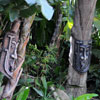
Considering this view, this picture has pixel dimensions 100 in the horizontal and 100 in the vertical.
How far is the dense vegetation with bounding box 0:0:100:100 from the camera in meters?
1.31

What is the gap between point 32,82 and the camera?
2188 millimetres

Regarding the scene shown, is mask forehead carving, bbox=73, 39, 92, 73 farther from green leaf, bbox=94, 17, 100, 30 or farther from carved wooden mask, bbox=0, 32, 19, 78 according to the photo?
carved wooden mask, bbox=0, 32, 19, 78

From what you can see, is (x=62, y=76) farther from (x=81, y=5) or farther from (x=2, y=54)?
(x=2, y=54)

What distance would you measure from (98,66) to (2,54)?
236 centimetres

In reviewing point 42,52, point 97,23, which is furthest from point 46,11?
point 42,52

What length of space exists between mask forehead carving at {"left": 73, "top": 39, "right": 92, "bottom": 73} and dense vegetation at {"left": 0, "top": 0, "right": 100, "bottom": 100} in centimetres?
28

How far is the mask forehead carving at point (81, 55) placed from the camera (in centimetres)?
229

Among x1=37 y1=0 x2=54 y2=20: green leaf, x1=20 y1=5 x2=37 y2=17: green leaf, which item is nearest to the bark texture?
x1=20 y1=5 x2=37 y2=17: green leaf

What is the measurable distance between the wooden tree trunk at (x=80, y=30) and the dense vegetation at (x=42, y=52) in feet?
0.45

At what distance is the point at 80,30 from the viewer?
2.28m

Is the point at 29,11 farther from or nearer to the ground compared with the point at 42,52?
farther from the ground

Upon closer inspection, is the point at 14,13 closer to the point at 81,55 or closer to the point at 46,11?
the point at 46,11

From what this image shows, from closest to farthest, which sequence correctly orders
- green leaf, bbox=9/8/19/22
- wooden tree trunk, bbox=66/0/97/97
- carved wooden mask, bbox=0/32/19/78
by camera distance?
green leaf, bbox=9/8/19/22
carved wooden mask, bbox=0/32/19/78
wooden tree trunk, bbox=66/0/97/97

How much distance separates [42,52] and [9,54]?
136 centimetres
